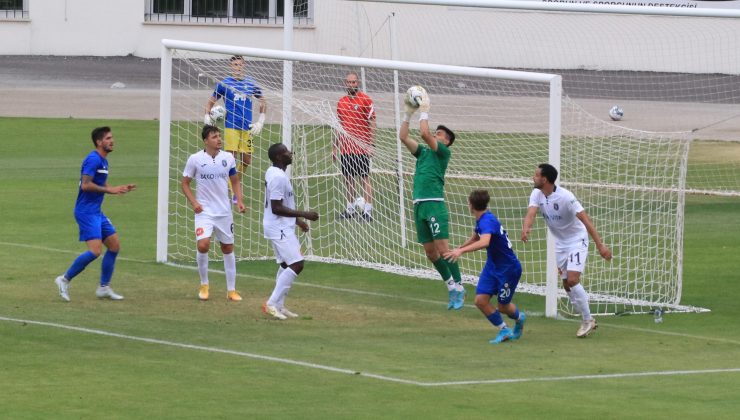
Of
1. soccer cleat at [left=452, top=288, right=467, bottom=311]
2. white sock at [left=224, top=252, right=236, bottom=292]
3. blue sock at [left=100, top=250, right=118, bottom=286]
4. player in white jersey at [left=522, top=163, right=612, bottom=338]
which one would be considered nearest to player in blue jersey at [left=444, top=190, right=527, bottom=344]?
player in white jersey at [left=522, top=163, right=612, bottom=338]

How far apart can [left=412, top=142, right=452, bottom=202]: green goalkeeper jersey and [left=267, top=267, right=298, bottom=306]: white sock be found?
1.97 m

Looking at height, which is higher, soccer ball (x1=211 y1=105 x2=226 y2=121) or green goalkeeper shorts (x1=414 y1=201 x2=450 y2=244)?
soccer ball (x1=211 y1=105 x2=226 y2=121)

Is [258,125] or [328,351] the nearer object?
[328,351]

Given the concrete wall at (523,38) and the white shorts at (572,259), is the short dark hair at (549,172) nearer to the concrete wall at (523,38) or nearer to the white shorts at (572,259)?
the white shorts at (572,259)

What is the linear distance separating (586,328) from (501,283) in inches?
43.7

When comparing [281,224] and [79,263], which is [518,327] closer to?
[281,224]

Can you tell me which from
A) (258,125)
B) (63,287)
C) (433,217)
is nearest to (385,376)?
(433,217)

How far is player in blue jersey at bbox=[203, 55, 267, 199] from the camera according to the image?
65.3ft

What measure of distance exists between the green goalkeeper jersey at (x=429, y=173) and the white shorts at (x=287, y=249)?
174cm

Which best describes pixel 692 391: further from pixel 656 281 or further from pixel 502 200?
pixel 502 200

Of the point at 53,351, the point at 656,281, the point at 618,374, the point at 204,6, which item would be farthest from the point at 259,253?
the point at 204,6

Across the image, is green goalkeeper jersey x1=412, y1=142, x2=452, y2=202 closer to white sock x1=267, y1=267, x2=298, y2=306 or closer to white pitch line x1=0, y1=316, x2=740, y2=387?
white sock x1=267, y1=267, x2=298, y2=306

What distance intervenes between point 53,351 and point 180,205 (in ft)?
30.6

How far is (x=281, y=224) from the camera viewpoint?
15359mm
